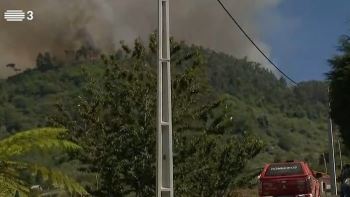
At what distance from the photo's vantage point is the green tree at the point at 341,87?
56.2 ft

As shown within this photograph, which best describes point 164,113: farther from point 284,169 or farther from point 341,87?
point 284,169

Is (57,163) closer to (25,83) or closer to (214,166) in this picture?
(214,166)

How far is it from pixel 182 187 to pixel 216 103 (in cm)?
365

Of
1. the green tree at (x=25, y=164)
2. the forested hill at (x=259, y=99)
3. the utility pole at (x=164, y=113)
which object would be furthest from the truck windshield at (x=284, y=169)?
the forested hill at (x=259, y=99)

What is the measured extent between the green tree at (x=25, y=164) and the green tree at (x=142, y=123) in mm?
9612

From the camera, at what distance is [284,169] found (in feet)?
70.6

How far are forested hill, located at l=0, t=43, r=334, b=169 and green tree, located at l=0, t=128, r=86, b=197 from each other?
2131 inches

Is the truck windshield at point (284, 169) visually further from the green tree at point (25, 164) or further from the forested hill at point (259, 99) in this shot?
the forested hill at point (259, 99)

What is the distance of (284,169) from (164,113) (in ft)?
35.6

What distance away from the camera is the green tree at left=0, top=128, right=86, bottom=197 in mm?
9062

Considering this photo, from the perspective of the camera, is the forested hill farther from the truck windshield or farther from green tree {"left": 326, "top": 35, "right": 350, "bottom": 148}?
green tree {"left": 326, "top": 35, "right": 350, "bottom": 148}

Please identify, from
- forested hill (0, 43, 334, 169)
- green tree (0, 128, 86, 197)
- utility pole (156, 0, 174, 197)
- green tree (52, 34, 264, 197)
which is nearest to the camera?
green tree (0, 128, 86, 197)

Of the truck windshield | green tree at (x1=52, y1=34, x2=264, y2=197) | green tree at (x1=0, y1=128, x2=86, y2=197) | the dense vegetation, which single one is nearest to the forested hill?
the dense vegetation

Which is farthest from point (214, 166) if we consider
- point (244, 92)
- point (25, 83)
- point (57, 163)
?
point (244, 92)
